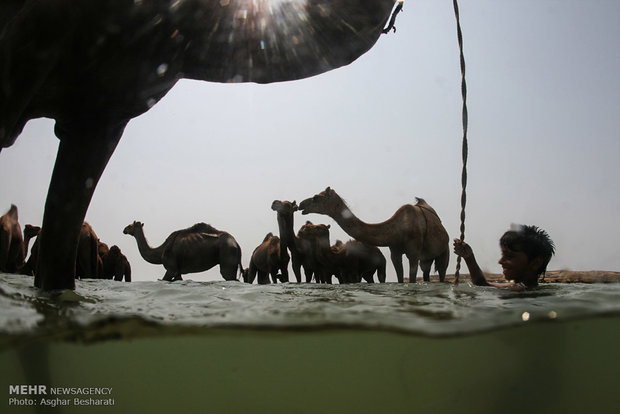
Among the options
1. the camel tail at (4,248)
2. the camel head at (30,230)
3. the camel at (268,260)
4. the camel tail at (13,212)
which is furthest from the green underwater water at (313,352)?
the camel head at (30,230)

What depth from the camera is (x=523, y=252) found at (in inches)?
205

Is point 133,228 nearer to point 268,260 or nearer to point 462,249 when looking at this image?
point 268,260

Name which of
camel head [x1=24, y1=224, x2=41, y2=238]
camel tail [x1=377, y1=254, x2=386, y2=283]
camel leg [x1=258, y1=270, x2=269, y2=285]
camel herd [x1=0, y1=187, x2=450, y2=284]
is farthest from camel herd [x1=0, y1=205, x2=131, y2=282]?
A: camel tail [x1=377, y1=254, x2=386, y2=283]

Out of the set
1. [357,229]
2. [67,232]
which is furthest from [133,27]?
[357,229]

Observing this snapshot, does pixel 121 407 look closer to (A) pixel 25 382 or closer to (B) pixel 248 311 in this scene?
(A) pixel 25 382

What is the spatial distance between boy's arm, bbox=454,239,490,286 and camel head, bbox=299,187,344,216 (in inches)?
224

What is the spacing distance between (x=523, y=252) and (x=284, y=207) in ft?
22.9

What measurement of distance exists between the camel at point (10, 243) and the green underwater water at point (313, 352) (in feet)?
24.5

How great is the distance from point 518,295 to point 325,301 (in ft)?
6.64

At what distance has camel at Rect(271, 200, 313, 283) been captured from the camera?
1150 centimetres

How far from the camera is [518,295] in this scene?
4566 millimetres

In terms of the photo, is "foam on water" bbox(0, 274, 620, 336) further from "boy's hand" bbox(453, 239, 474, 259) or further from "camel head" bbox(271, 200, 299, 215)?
"camel head" bbox(271, 200, 299, 215)

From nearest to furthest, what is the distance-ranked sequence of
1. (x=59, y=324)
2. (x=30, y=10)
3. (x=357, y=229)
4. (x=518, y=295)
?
(x=30, y=10), (x=59, y=324), (x=518, y=295), (x=357, y=229)

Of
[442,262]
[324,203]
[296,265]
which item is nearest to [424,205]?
[442,262]
